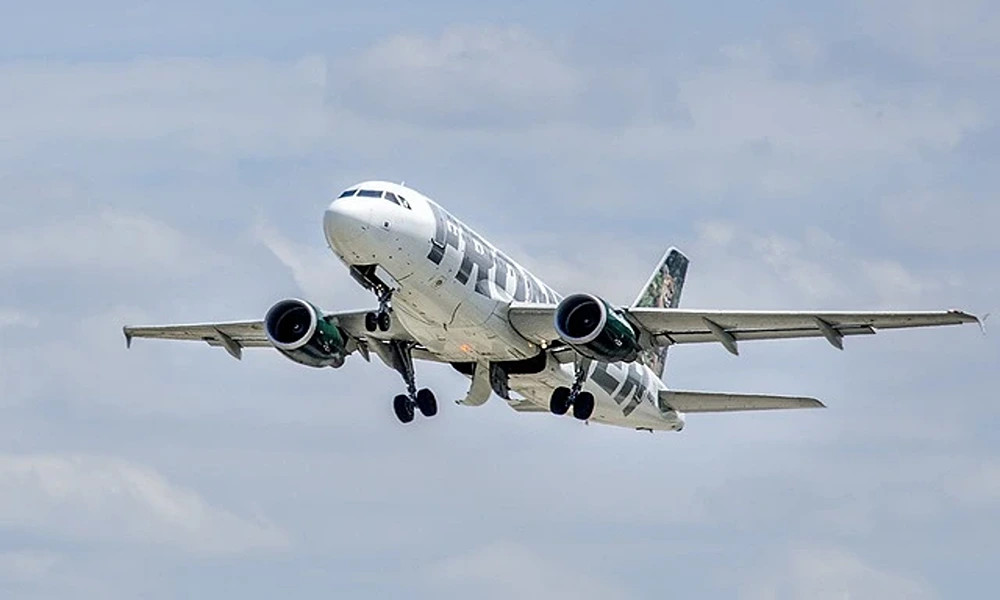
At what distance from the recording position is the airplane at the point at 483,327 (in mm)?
64625

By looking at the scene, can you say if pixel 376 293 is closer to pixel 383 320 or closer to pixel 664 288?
pixel 383 320

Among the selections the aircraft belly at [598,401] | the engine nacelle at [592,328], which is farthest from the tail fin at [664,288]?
the engine nacelle at [592,328]

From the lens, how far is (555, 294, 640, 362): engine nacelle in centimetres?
6738

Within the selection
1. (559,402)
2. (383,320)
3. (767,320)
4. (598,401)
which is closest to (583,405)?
(559,402)

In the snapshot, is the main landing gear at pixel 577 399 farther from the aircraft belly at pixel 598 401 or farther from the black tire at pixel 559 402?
the aircraft belly at pixel 598 401

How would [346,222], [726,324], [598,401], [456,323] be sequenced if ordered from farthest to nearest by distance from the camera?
1. [598,401]
2. [726,324]
3. [456,323]
4. [346,222]

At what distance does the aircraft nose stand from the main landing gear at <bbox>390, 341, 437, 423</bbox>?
8.52 m

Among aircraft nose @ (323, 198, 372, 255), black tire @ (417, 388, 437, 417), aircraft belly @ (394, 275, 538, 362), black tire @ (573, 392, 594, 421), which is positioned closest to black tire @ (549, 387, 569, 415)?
black tire @ (573, 392, 594, 421)

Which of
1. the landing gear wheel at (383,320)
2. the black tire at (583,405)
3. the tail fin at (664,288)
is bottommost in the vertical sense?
the landing gear wheel at (383,320)

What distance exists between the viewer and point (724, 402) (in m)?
75.7

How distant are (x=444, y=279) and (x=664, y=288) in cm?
2024

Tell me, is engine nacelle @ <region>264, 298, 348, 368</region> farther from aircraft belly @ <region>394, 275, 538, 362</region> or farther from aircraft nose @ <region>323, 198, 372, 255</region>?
aircraft nose @ <region>323, 198, 372, 255</region>

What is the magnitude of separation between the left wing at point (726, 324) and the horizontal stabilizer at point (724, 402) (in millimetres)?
3168

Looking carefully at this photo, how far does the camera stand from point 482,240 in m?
68.5
